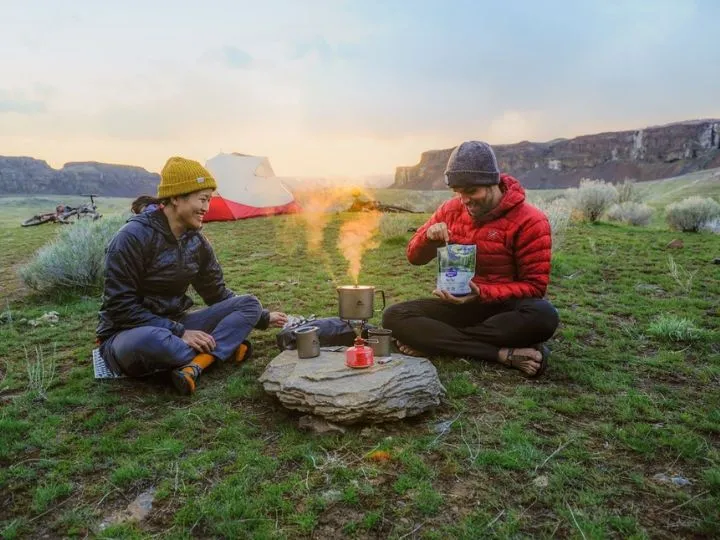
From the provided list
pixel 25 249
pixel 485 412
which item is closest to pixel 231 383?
pixel 485 412

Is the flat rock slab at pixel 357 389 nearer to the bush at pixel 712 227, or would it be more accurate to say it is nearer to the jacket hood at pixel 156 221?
the jacket hood at pixel 156 221

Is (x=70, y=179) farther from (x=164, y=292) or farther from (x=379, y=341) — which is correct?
(x=379, y=341)

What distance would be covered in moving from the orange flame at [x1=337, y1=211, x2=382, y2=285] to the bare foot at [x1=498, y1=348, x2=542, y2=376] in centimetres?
409

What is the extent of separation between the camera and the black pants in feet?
12.9

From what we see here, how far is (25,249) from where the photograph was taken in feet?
39.2

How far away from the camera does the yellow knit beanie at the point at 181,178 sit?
3766 millimetres

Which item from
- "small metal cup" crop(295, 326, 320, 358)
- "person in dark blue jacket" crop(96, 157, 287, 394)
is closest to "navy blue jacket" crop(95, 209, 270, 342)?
"person in dark blue jacket" crop(96, 157, 287, 394)

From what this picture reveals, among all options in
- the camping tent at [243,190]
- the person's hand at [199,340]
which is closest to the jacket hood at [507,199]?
the person's hand at [199,340]

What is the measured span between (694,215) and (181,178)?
14819 mm

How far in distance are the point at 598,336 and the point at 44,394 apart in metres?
4.94

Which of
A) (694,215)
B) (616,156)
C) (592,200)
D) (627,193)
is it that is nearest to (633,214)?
(592,200)

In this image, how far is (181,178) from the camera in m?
3.77

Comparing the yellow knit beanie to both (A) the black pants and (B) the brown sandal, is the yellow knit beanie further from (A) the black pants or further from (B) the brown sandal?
(B) the brown sandal

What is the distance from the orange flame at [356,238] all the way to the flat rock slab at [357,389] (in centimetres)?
444
